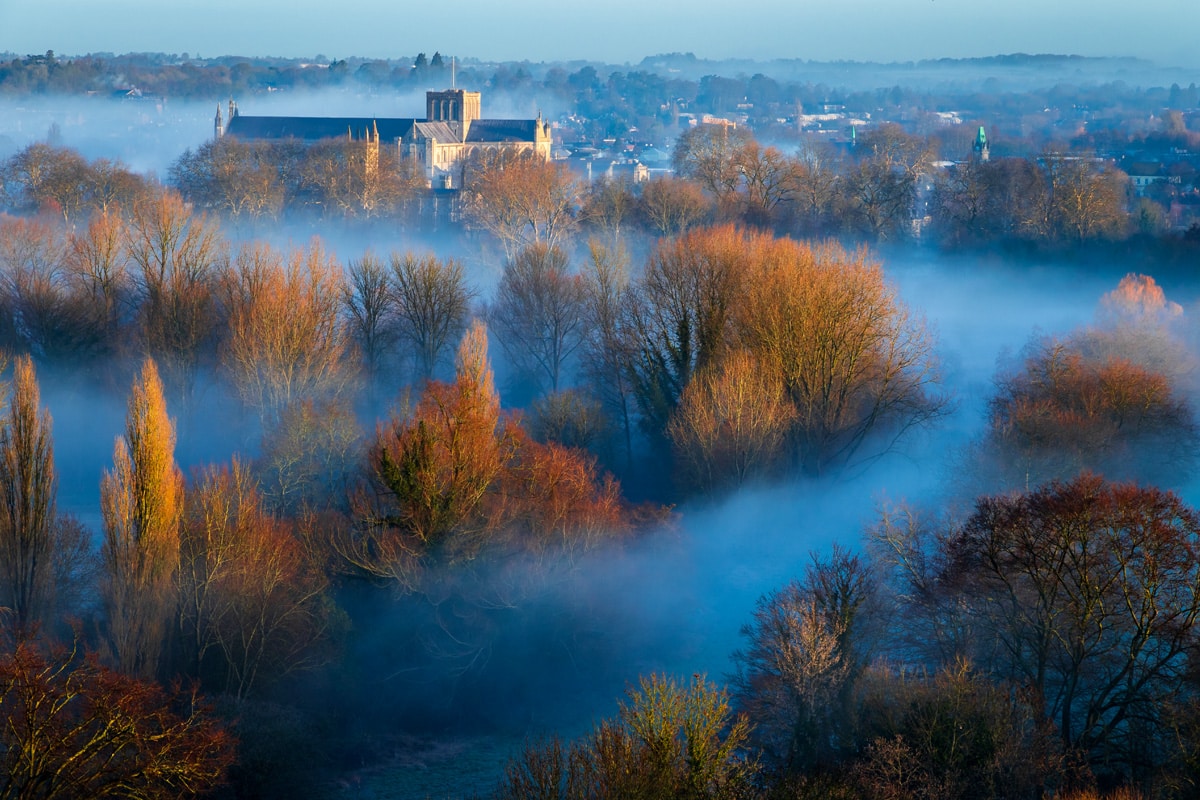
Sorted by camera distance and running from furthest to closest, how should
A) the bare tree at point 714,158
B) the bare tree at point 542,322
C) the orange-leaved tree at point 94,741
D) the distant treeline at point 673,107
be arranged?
the distant treeline at point 673,107
the bare tree at point 714,158
the bare tree at point 542,322
the orange-leaved tree at point 94,741

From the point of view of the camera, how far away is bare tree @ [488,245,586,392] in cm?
3572

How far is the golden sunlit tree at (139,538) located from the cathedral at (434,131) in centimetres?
6869

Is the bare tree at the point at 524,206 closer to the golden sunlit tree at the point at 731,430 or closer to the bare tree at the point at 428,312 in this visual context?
the bare tree at the point at 428,312

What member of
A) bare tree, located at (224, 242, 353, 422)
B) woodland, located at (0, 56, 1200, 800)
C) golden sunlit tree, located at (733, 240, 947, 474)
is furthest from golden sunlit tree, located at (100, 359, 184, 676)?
golden sunlit tree, located at (733, 240, 947, 474)

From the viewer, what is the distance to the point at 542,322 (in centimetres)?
3591

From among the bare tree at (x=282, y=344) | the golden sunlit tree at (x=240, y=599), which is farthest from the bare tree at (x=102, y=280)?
the golden sunlit tree at (x=240, y=599)

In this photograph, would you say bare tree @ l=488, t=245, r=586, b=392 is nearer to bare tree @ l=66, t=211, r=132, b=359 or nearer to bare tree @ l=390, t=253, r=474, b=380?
bare tree @ l=390, t=253, r=474, b=380

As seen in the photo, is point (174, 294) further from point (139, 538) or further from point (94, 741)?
point (94, 741)

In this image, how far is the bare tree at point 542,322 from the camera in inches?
1406

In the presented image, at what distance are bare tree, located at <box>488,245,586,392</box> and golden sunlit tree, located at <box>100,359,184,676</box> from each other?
17.1 metres

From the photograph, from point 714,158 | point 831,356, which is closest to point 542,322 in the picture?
point 831,356

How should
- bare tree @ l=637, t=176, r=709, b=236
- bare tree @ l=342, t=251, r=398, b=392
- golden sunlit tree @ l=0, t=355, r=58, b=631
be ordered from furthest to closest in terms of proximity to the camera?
bare tree @ l=637, t=176, r=709, b=236
bare tree @ l=342, t=251, r=398, b=392
golden sunlit tree @ l=0, t=355, r=58, b=631

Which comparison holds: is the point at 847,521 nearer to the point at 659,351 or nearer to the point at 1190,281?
the point at 659,351

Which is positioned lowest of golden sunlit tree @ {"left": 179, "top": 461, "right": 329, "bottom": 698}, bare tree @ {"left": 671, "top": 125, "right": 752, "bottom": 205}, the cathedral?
golden sunlit tree @ {"left": 179, "top": 461, "right": 329, "bottom": 698}
